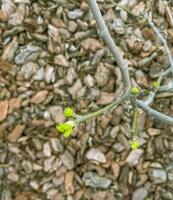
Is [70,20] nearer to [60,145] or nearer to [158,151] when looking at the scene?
[60,145]

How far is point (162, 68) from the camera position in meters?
1.52

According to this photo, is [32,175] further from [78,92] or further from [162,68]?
[162,68]

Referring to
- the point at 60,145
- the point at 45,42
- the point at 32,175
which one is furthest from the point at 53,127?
the point at 45,42

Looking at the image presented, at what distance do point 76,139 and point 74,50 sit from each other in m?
0.29

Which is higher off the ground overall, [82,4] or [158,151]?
[82,4]

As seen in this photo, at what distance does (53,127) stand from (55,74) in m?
0.17

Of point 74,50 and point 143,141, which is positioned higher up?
point 74,50

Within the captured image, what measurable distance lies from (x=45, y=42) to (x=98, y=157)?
41 centimetres

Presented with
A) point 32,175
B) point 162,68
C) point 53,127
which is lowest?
point 32,175

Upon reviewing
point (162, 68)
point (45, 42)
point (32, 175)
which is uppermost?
point (45, 42)

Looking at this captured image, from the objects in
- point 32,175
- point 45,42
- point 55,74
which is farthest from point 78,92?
point 32,175

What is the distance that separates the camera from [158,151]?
1487 mm

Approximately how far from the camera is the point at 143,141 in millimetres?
1483

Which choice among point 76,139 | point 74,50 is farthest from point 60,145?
point 74,50
